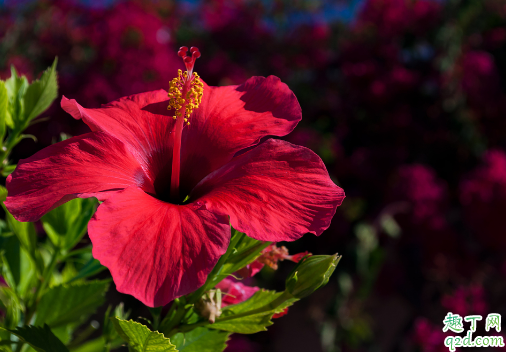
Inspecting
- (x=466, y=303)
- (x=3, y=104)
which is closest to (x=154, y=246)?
(x=3, y=104)

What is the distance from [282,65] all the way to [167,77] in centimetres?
77

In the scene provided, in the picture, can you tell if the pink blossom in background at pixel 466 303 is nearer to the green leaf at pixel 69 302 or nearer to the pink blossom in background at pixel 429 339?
the pink blossom in background at pixel 429 339

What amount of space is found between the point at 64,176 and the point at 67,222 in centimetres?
24

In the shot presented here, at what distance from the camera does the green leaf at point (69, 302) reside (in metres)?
0.55

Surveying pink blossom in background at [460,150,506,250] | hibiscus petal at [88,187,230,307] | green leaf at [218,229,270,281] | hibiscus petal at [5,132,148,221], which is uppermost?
hibiscus petal at [5,132,148,221]

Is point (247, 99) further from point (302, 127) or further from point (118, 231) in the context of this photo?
point (302, 127)

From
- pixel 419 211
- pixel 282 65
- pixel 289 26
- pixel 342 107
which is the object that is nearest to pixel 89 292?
pixel 419 211

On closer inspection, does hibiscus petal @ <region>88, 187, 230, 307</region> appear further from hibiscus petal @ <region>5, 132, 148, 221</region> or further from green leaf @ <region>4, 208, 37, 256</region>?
green leaf @ <region>4, 208, 37, 256</region>

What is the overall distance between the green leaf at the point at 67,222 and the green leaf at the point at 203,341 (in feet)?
0.78

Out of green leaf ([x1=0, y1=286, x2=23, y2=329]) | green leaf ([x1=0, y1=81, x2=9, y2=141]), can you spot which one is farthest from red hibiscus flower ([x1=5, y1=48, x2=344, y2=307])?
green leaf ([x1=0, y1=286, x2=23, y2=329])

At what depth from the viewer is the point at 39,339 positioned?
0.41 m

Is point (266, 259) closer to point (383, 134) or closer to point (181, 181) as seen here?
point (181, 181)

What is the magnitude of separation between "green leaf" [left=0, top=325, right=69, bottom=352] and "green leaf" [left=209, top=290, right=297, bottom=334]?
0.47 feet

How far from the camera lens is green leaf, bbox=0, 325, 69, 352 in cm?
Result: 40
